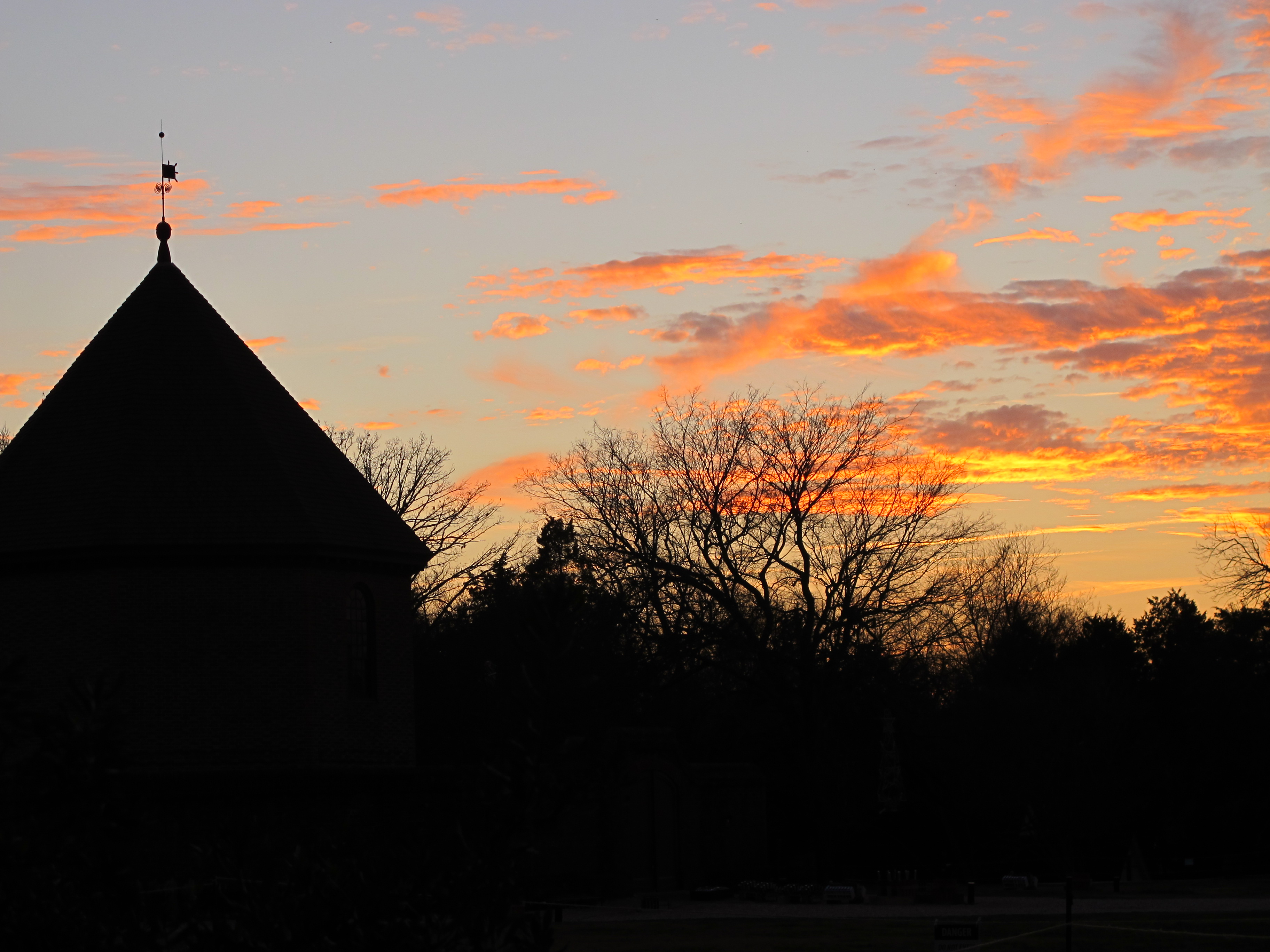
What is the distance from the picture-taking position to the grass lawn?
23812mm

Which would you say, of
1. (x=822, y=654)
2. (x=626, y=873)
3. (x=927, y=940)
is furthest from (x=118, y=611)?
(x=822, y=654)

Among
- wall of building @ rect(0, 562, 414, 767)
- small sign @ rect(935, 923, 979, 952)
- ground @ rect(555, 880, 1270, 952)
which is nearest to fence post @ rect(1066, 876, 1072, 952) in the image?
ground @ rect(555, 880, 1270, 952)

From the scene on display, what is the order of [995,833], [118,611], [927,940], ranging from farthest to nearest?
[995,833], [118,611], [927,940]

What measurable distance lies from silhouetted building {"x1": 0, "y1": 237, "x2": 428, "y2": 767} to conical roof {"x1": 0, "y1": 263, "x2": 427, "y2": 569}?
4cm

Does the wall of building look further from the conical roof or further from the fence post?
the fence post

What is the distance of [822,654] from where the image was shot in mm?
43188

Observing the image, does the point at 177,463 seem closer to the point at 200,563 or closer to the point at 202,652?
the point at 200,563

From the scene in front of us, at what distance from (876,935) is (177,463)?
17.3m

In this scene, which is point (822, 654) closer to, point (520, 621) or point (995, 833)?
point (995, 833)

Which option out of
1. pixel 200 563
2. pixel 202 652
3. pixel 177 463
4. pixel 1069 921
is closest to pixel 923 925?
pixel 1069 921

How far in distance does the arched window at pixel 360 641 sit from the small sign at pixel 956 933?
16.7 m

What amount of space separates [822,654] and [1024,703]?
26.6ft

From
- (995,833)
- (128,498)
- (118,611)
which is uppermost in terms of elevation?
(128,498)

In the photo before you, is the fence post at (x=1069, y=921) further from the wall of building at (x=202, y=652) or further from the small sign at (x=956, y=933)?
the wall of building at (x=202, y=652)
